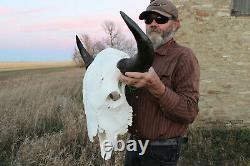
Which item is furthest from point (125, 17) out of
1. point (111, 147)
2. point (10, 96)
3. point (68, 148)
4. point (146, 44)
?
point (10, 96)

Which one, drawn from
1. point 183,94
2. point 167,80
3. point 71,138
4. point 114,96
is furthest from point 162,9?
point 71,138

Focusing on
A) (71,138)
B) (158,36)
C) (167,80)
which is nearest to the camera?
(167,80)

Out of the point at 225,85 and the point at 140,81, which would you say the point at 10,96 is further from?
the point at 140,81

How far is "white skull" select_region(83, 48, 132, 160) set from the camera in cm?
276

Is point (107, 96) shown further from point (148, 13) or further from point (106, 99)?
point (148, 13)

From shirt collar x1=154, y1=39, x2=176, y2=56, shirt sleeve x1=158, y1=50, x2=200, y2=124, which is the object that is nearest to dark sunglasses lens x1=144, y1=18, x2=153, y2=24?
shirt collar x1=154, y1=39, x2=176, y2=56

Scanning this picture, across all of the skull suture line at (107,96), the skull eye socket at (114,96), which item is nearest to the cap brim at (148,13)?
the skull suture line at (107,96)

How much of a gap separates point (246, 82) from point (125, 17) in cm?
769

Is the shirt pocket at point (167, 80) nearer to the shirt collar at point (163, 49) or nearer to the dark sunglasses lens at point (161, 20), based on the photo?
the shirt collar at point (163, 49)

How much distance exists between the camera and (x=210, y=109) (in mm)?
9469

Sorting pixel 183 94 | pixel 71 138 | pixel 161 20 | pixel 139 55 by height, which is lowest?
pixel 71 138

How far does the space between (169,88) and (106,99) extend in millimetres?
511

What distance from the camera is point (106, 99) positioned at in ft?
9.08

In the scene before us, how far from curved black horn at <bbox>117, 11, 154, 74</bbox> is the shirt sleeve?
→ 1.02ft
